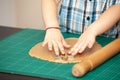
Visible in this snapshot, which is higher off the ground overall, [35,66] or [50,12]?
[50,12]

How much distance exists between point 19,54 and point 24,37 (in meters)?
0.18

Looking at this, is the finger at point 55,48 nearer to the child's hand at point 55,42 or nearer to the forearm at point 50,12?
the child's hand at point 55,42

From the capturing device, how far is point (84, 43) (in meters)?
0.96

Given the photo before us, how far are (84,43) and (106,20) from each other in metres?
0.15

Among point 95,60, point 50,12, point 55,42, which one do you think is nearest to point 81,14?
point 50,12

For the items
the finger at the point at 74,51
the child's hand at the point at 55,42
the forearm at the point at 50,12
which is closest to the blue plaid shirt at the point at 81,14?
the forearm at the point at 50,12

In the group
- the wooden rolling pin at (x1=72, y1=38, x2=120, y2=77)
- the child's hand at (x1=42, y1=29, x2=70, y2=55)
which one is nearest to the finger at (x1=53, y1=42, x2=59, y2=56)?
the child's hand at (x1=42, y1=29, x2=70, y2=55)

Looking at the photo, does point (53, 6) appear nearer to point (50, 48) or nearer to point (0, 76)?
point (50, 48)

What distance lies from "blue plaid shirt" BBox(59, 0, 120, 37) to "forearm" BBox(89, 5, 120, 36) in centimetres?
6

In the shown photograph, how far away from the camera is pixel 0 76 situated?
2.67ft

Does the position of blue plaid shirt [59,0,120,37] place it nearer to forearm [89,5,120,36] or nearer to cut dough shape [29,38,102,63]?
forearm [89,5,120,36]

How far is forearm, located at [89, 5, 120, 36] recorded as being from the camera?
1.02 meters

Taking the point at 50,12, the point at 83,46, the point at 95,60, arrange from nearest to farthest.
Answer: the point at 95,60 < the point at 83,46 < the point at 50,12

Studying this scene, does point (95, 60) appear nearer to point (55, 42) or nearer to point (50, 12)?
point (55, 42)
